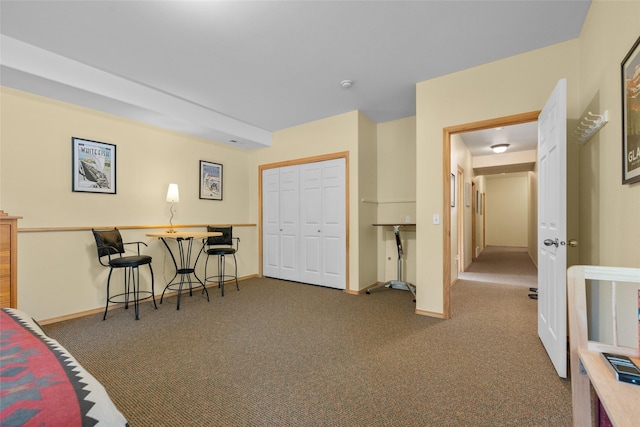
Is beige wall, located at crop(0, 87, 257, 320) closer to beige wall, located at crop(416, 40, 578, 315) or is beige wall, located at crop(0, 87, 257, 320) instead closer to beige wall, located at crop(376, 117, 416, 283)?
beige wall, located at crop(376, 117, 416, 283)

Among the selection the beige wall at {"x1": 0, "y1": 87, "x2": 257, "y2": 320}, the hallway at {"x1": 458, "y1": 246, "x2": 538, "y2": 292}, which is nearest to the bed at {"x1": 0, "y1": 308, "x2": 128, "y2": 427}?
the beige wall at {"x1": 0, "y1": 87, "x2": 257, "y2": 320}

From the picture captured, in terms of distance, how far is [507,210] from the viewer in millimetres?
10547

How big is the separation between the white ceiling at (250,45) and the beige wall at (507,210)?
9066 mm

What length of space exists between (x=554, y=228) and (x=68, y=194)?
15.0 ft

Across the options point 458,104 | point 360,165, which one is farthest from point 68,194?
point 458,104

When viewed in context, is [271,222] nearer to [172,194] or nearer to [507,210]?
[172,194]

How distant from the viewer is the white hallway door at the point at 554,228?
183cm

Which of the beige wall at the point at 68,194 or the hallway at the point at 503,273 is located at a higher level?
the beige wall at the point at 68,194

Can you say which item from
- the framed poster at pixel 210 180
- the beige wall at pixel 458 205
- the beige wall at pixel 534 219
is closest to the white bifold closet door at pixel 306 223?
the framed poster at pixel 210 180

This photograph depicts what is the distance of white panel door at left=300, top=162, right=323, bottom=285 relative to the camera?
438cm

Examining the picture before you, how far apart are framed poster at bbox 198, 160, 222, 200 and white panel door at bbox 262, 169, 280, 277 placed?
2.50ft

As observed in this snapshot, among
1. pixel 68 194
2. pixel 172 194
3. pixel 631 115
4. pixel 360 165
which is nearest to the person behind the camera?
pixel 631 115

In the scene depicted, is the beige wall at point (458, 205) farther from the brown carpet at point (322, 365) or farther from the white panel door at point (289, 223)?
the white panel door at point (289, 223)

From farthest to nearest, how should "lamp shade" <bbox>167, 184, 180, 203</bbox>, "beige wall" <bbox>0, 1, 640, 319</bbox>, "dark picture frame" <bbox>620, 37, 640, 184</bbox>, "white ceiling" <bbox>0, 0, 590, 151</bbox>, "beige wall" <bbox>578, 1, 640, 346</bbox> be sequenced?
"lamp shade" <bbox>167, 184, 180, 203</bbox>, "white ceiling" <bbox>0, 0, 590, 151</bbox>, "beige wall" <bbox>0, 1, 640, 319</bbox>, "beige wall" <bbox>578, 1, 640, 346</bbox>, "dark picture frame" <bbox>620, 37, 640, 184</bbox>
